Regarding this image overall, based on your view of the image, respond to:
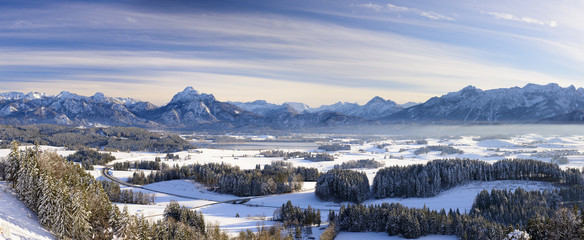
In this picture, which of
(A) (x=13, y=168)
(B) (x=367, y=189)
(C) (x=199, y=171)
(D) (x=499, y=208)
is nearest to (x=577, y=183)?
(D) (x=499, y=208)

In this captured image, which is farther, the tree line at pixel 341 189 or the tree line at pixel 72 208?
the tree line at pixel 341 189

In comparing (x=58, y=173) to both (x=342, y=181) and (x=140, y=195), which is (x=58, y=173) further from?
(x=342, y=181)

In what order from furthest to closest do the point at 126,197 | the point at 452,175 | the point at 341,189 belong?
the point at 452,175, the point at 341,189, the point at 126,197

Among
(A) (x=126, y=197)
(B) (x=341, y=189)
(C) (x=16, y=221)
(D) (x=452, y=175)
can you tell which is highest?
(C) (x=16, y=221)

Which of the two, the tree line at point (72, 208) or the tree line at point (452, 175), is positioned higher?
the tree line at point (72, 208)

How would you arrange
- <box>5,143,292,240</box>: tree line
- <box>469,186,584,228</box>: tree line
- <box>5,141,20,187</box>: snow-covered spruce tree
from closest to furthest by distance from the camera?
1. <box>5,143,292,240</box>: tree line
2. <box>5,141,20,187</box>: snow-covered spruce tree
3. <box>469,186,584,228</box>: tree line

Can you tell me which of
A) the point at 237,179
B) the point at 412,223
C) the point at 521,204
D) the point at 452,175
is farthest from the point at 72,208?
the point at 452,175

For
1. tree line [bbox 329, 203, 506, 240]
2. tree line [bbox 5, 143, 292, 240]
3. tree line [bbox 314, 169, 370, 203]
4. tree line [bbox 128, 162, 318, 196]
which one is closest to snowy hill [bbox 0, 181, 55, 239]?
tree line [bbox 5, 143, 292, 240]

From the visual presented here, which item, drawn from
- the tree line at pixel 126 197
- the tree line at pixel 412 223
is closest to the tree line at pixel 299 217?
the tree line at pixel 412 223

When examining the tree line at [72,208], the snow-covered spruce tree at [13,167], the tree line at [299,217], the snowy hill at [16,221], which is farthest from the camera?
the tree line at [299,217]

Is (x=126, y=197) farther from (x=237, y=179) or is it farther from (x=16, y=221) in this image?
(x=16, y=221)

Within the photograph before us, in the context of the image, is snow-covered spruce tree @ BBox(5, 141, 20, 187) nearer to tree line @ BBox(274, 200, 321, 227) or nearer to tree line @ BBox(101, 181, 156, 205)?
tree line @ BBox(274, 200, 321, 227)

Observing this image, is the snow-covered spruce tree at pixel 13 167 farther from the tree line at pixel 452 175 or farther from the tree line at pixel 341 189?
the tree line at pixel 452 175

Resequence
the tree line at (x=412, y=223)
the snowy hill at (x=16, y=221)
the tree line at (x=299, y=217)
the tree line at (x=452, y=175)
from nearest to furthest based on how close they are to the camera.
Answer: the snowy hill at (x=16, y=221) → the tree line at (x=412, y=223) → the tree line at (x=299, y=217) → the tree line at (x=452, y=175)
